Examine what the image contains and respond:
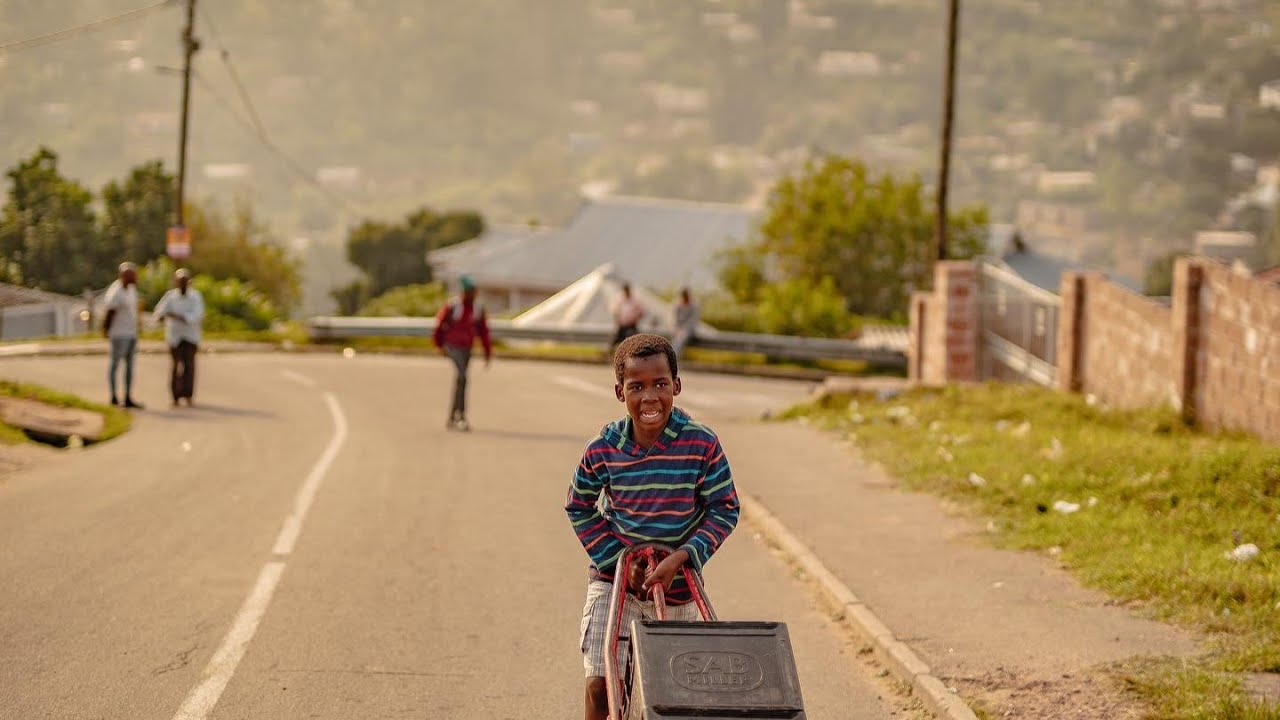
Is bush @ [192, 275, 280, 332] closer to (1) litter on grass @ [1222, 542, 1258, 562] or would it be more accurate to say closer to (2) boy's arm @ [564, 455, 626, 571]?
(1) litter on grass @ [1222, 542, 1258, 562]

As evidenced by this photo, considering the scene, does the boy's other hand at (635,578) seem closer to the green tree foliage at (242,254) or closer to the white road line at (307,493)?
the white road line at (307,493)

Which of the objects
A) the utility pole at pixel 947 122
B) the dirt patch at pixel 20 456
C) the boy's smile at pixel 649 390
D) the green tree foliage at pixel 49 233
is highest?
the utility pole at pixel 947 122

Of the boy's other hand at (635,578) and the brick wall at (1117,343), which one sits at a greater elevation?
the brick wall at (1117,343)

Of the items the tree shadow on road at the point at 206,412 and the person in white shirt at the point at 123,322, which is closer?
the person in white shirt at the point at 123,322

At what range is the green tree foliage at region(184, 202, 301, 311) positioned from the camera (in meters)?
71.1

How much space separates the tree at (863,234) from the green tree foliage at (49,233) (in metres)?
34.1

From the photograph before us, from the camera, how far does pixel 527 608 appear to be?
9695mm

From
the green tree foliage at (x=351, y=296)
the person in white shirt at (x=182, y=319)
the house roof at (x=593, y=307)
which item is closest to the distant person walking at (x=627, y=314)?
the house roof at (x=593, y=307)

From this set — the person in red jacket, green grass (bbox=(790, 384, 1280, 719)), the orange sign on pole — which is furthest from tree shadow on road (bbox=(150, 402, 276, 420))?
the orange sign on pole

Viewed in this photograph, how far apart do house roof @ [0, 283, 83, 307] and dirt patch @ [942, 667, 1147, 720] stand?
26428 mm

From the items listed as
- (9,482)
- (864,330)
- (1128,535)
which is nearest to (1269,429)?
(1128,535)

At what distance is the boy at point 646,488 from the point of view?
223 inches

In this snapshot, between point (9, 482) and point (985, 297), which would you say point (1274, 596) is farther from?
point (985, 297)

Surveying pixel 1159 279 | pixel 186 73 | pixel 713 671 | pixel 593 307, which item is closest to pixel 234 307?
pixel 186 73
